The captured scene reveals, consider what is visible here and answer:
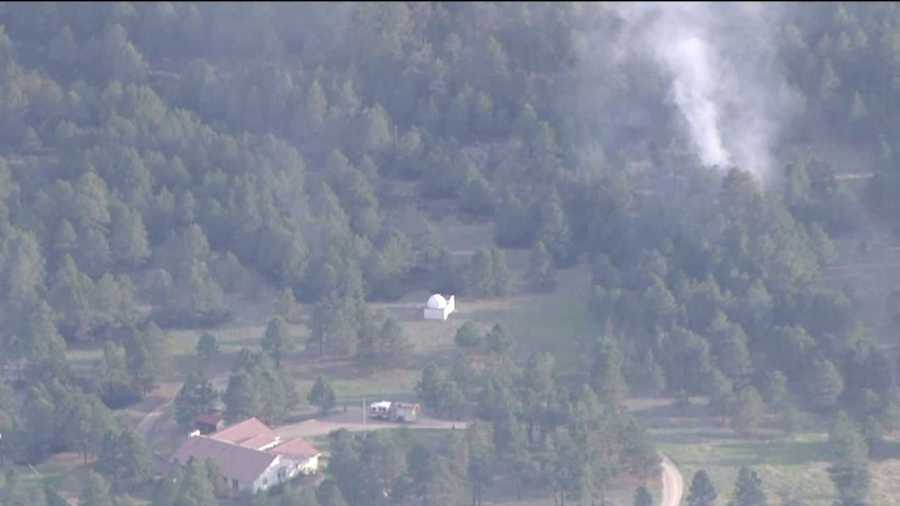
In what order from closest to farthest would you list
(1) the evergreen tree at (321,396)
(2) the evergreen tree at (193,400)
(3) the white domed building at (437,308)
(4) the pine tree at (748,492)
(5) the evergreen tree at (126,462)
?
(4) the pine tree at (748,492), (5) the evergreen tree at (126,462), (2) the evergreen tree at (193,400), (1) the evergreen tree at (321,396), (3) the white domed building at (437,308)

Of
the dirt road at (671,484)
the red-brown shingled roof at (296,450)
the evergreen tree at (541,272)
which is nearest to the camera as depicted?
the dirt road at (671,484)

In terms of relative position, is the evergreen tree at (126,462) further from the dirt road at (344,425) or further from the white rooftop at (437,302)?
the white rooftop at (437,302)

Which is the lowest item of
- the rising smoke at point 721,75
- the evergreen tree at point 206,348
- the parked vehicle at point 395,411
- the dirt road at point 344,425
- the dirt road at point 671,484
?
the dirt road at point 671,484

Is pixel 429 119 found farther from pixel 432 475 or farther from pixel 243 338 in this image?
pixel 432 475

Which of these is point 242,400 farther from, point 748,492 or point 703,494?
point 748,492

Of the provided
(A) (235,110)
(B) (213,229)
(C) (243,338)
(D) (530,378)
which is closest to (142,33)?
(A) (235,110)

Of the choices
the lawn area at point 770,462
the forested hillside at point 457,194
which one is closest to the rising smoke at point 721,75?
the forested hillside at point 457,194
